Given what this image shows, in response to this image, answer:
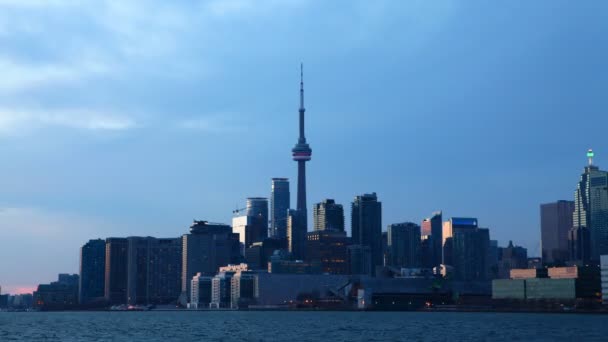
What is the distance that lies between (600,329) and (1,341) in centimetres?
11739

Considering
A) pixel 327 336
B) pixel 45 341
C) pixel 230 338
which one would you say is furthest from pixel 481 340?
pixel 45 341

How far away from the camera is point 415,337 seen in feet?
565

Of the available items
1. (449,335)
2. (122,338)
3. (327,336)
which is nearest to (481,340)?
(449,335)

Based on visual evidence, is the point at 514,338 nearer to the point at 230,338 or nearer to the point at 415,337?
the point at 415,337

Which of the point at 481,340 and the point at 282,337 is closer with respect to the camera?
the point at 481,340

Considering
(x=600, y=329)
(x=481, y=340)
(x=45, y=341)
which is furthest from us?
(x=600, y=329)

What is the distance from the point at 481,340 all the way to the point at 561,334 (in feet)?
81.4

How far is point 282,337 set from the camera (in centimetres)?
17200

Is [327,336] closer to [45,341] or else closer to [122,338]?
[122,338]

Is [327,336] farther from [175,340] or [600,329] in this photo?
[600,329]

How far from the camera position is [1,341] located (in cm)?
17300

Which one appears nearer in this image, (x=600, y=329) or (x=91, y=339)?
(x=91, y=339)

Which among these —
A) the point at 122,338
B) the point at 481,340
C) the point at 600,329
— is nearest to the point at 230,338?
the point at 122,338

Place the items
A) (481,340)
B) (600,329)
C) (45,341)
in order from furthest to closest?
(600,329) < (45,341) < (481,340)
